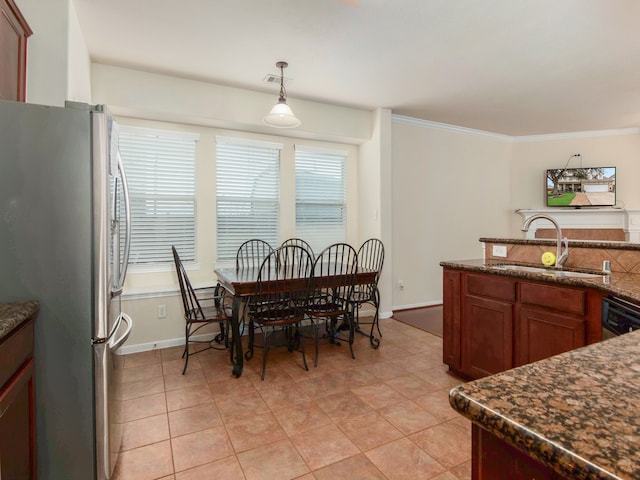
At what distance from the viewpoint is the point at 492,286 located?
2.40 meters

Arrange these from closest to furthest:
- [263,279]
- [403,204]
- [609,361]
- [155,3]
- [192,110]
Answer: [609,361] < [155,3] < [263,279] < [192,110] < [403,204]

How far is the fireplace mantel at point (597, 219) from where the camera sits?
489cm

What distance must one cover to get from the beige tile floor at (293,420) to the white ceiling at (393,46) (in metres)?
2.58

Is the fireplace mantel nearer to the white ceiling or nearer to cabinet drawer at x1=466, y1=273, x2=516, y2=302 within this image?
the white ceiling

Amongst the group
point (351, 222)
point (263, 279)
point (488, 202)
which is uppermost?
point (488, 202)

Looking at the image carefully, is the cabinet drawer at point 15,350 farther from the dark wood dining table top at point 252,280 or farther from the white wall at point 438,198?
the white wall at point 438,198

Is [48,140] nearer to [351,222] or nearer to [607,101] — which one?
[351,222]

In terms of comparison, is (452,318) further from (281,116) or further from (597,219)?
(597,219)

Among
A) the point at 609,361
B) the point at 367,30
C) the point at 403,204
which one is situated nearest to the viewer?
the point at 609,361

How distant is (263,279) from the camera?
292cm

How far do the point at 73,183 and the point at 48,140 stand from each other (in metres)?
0.19

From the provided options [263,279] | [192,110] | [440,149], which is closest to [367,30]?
[192,110]

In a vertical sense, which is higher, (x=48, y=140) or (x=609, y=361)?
(x=48, y=140)

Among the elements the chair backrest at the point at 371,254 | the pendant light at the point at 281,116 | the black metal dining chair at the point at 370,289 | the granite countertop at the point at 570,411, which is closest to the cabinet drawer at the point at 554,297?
the granite countertop at the point at 570,411
